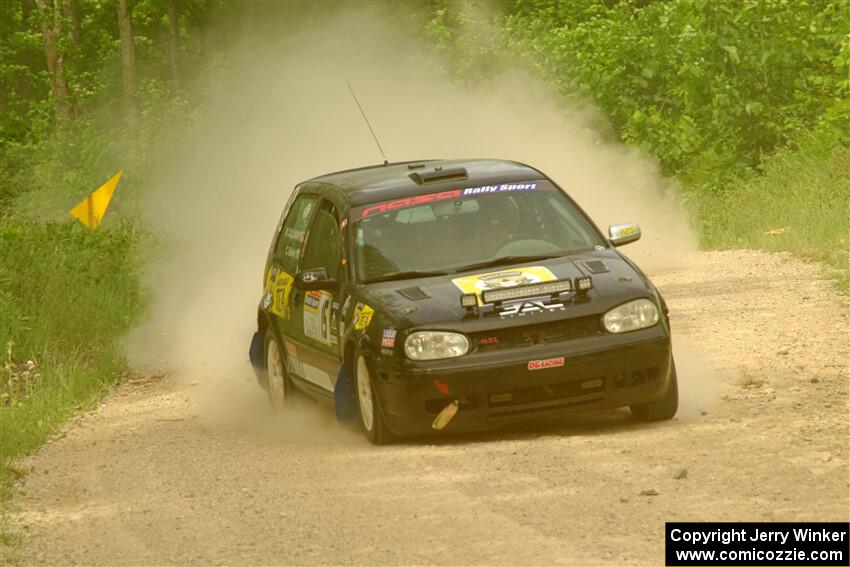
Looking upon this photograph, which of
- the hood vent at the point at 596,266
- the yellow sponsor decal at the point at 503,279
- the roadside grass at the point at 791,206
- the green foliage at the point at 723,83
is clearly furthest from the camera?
the green foliage at the point at 723,83

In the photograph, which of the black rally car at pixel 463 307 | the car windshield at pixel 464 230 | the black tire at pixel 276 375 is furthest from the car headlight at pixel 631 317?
the black tire at pixel 276 375

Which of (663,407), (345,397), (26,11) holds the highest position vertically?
(345,397)

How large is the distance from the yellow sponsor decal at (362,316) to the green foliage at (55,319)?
7.34ft

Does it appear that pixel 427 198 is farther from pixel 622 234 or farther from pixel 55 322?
pixel 55 322

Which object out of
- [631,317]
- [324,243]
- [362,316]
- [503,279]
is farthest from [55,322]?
[631,317]

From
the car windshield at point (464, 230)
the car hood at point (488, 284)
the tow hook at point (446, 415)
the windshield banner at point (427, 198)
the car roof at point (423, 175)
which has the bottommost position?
the tow hook at point (446, 415)

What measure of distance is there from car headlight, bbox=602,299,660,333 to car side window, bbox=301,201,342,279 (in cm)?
204

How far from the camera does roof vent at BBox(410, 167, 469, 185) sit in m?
12.2

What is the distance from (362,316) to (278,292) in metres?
2.24

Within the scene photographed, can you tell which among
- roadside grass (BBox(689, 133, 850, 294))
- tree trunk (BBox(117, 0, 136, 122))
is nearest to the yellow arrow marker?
roadside grass (BBox(689, 133, 850, 294))

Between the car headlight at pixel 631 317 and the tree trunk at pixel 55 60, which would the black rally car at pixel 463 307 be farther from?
the tree trunk at pixel 55 60

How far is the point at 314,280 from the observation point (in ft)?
38.1

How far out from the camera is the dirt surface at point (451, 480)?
819 centimetres

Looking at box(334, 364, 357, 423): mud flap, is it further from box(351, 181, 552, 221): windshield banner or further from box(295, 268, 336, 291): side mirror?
box(351, 181, 552, 221): windshield banner
